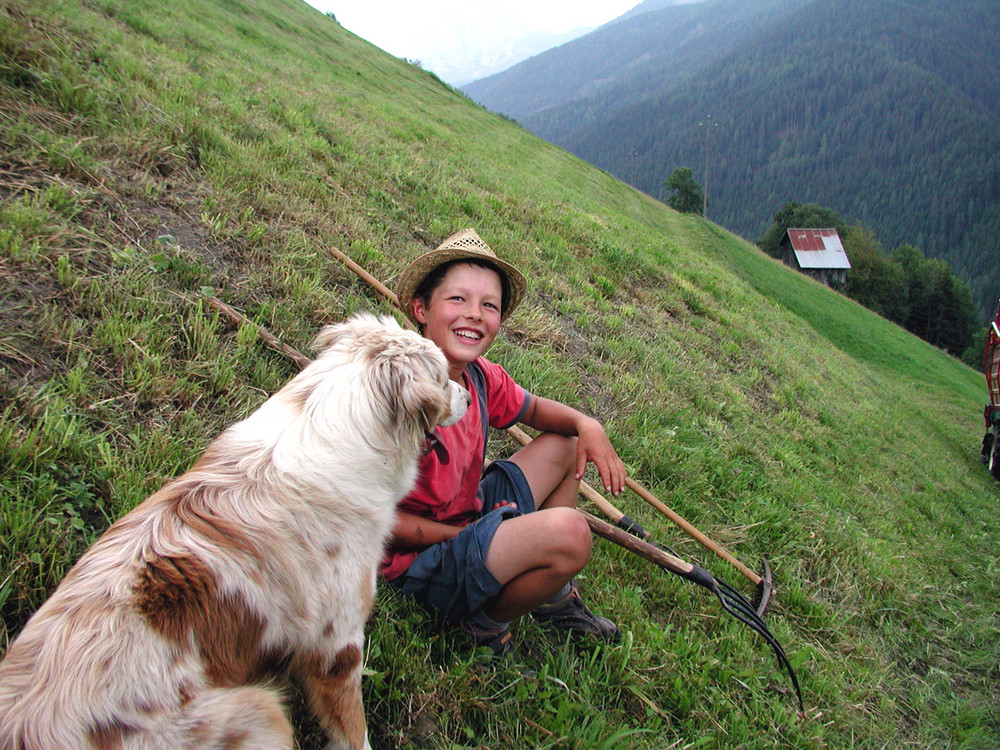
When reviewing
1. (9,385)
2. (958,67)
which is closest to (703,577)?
(9,385)

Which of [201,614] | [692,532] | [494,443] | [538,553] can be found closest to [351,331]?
[201,614]

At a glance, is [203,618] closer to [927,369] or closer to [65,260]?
[65,260]

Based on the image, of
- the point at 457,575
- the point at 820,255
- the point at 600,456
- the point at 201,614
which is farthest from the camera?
the point at 820,255

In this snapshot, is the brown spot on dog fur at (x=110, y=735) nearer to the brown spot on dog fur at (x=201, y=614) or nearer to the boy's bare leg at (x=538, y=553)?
the brown spot on dog fur at (x=201, y=614)

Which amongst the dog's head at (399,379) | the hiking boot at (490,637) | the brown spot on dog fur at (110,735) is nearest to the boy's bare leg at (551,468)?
the hiking boot at (490,637)

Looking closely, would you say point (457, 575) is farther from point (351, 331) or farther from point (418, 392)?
point (351, 331)

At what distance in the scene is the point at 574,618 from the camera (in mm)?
2855

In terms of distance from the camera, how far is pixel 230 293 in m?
3.81

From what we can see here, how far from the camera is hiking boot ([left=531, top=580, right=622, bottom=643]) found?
2.82 m

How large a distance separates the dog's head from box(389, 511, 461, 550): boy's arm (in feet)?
2.21

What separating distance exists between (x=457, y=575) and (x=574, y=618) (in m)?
0.86

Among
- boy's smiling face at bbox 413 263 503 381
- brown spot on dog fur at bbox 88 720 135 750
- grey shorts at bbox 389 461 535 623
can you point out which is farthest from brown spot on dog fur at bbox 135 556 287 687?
boy's smiling face at bbox 413 263 503 381

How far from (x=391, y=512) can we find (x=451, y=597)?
69 centimetres

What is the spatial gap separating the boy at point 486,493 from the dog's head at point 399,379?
0.36 metres
